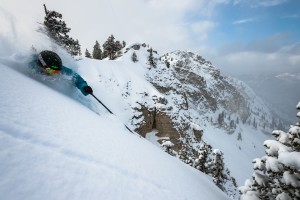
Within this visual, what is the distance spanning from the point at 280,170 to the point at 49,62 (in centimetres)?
949

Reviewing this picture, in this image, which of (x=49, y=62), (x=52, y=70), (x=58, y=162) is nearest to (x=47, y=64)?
(x=49, y=62)

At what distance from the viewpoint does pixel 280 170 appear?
586cm

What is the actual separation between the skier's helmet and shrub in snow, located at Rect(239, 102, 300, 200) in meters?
8.80

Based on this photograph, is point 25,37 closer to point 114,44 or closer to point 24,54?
point 24,54

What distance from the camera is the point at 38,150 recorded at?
2.87m

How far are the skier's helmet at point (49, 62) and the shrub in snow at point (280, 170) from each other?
8.80 m

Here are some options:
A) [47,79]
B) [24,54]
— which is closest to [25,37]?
[24,54]

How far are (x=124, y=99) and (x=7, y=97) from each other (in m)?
30.4

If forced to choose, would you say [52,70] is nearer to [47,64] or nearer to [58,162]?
[47,64]

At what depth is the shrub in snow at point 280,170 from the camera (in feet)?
18.2

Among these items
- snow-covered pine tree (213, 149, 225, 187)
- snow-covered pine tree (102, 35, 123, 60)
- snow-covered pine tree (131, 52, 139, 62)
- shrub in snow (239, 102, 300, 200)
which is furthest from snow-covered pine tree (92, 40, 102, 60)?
shrub in snow (239, 102, 300, 200)

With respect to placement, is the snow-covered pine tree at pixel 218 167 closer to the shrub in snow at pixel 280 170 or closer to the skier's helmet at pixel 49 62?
the shrub in snow at pixel 280 170

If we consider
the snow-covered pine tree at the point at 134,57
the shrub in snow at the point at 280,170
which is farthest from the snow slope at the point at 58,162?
the snow-covered pine tree at the point at 134,57

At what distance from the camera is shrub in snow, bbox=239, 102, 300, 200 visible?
5535 millimetres
